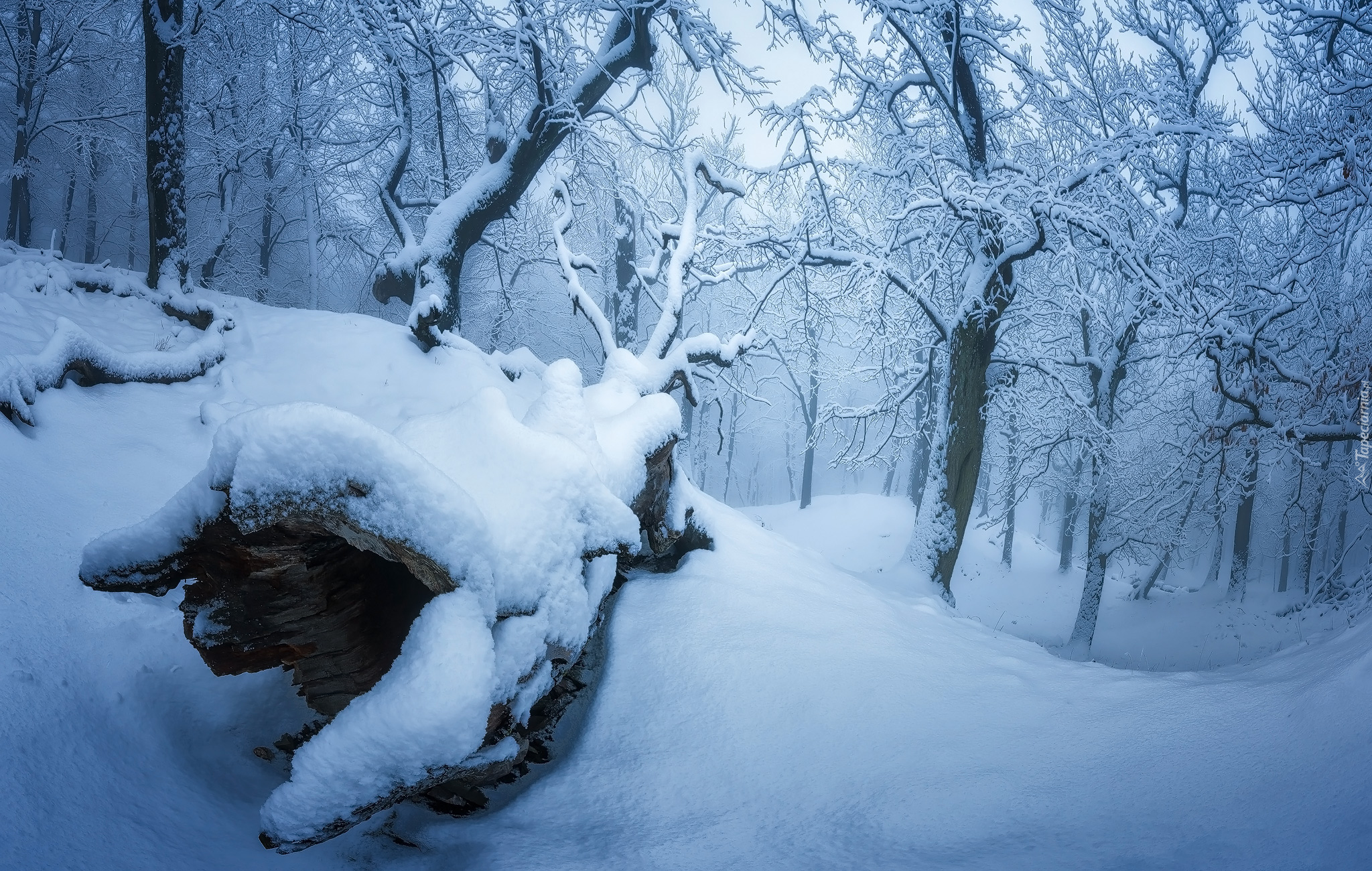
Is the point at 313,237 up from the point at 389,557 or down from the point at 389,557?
up

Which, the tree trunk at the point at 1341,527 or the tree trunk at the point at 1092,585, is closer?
the tree trunk at the point at 1341,527

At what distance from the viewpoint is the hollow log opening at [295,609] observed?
1.90m

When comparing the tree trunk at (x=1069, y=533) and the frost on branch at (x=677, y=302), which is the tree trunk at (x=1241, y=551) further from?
the frost on branch at (x=677, y=302)

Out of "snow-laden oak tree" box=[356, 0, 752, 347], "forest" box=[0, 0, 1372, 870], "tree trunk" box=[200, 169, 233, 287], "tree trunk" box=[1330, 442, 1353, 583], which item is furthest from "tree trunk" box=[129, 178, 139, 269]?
"tree trunk" box=[1330, 442, 1353, 583]

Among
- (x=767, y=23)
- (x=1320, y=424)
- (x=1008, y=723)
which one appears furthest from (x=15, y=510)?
(x=1320, y=424)

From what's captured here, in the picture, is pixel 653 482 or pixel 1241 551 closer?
pixel 653 482

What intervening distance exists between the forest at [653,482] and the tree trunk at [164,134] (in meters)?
0.04

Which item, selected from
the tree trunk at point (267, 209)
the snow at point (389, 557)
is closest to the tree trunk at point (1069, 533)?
the snow at point (389, 557)

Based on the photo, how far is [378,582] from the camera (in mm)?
2338

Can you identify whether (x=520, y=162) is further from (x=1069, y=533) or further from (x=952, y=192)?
(x=1069, y=533)

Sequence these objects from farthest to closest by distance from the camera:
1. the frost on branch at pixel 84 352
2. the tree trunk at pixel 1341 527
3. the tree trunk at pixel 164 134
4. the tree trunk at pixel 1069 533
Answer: the tree trunk at pixel 1069 533
the tree trunk at pixel 164 134
the tree trunk at pixel 1341 527
the frost on branch at pixel 84 352

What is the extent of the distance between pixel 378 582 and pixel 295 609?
352 millimetres

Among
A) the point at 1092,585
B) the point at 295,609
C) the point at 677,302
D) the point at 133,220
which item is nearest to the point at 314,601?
the point at 295,609

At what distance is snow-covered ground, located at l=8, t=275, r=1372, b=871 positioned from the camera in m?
1.68
